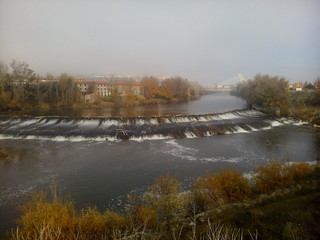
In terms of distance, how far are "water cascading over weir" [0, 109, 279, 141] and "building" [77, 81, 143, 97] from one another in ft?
43.2

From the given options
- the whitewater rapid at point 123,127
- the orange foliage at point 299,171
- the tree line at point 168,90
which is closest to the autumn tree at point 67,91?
the tree line at point 168,90

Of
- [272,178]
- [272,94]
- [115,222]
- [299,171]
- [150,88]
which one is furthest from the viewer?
[150,88]

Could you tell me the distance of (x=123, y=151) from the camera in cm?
1016

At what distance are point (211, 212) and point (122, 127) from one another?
9.26m

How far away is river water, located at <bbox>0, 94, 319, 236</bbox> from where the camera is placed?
22.6 ft

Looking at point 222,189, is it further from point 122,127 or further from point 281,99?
point 281,99

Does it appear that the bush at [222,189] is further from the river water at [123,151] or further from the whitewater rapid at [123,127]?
the whitewater rapid at [123,127]

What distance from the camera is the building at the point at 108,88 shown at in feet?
92.8

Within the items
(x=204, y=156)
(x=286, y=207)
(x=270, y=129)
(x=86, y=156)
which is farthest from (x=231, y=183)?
(x=270, y=129)

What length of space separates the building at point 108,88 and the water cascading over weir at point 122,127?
518 inches

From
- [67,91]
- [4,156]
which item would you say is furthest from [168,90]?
[4,156]

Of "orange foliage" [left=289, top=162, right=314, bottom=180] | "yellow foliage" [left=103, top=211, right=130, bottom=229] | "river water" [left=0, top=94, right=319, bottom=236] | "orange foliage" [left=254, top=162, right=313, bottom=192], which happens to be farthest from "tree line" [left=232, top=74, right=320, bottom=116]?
"yellow foliage" [left=103, top=211, right=130, bottom=229]

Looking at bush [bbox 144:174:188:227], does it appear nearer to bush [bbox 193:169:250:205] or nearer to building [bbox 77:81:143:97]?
bush [bbox 193:169:250:205]

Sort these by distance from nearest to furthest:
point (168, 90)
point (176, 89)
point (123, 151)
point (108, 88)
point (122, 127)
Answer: point (123, 151)
point (122, 127)
point (108, 88)
point (168, 90)
point (176, 89)
